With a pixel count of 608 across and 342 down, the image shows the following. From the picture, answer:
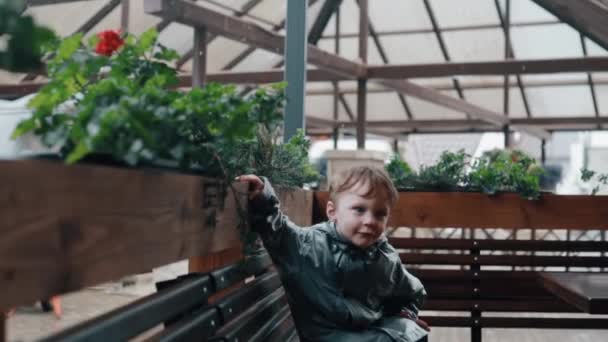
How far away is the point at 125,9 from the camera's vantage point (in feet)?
22.2

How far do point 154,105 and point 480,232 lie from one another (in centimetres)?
889

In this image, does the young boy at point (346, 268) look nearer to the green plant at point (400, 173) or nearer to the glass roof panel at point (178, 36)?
the green plant at point (400, 173)

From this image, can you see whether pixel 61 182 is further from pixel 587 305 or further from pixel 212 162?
pixel 587 305

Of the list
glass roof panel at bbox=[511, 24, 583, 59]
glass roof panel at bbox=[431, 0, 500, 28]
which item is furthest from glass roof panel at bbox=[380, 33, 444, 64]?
glass roof panel at bbox=[511, 24, 583, 59]

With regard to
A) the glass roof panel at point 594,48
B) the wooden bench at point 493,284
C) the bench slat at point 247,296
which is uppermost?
Result: the glass roof panel at point 594,48

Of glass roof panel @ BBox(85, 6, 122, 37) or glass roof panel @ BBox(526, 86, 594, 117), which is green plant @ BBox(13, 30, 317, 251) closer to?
glass roof panel @ BBox(85, 6, 122, 37)

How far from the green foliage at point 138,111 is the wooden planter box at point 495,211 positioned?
2.03m

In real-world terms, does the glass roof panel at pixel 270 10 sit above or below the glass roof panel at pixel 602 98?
above

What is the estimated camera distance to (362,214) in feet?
5.75

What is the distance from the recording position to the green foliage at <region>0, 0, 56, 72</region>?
68 centimetres

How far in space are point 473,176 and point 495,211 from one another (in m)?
0.19

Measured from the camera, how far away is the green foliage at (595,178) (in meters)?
3.31

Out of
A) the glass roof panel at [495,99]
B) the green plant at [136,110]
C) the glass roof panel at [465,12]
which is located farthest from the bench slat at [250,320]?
the glass roof panel at [495,99]

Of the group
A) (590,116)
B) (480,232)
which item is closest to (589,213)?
(480,232)
